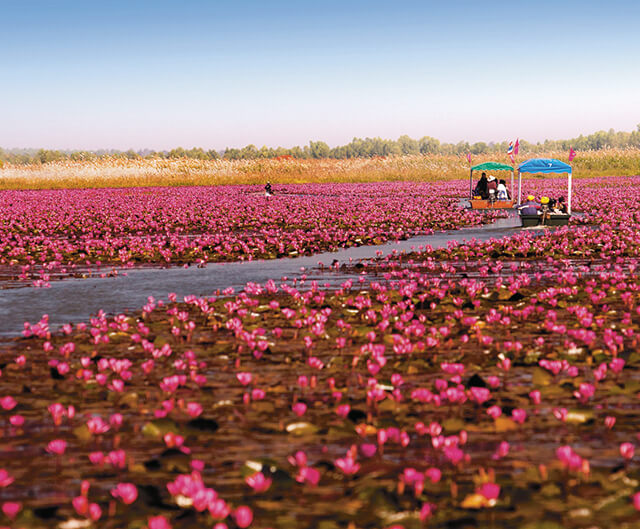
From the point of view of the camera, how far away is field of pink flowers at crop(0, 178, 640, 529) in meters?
4.67

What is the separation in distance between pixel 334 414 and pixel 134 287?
8971 millimetres

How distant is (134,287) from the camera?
14719mm

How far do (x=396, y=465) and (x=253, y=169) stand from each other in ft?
255

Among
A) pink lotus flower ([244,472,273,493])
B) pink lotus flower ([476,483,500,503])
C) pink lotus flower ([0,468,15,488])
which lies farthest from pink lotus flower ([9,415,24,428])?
pink lotus flower ([476,483,500,503])

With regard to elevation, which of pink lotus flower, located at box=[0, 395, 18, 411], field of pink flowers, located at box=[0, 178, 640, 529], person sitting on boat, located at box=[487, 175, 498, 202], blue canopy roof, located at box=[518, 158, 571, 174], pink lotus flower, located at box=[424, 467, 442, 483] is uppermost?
blue canopy roof, located at box=[518, 158, 571, 174]

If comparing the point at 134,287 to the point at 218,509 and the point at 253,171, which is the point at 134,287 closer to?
the point at 218,509

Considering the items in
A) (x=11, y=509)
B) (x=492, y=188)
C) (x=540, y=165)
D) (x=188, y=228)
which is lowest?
(x=188, y=228)

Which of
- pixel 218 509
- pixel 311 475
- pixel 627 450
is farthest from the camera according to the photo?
pixel 627 450

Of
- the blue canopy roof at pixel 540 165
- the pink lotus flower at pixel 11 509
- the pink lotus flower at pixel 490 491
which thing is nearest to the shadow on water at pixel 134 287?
the pink lotus flower at pixel 11 509

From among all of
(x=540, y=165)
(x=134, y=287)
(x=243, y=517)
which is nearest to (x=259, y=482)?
(x=243, y=517)

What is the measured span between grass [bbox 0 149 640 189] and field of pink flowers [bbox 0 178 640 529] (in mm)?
59739

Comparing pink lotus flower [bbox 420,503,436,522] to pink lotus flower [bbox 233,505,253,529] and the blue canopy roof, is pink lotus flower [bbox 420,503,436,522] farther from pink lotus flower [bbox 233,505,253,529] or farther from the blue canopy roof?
the blue canopy roof

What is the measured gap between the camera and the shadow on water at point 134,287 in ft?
39.2

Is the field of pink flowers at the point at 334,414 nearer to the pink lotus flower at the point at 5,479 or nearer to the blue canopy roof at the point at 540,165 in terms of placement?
the pink lotus flower at the point at 5,479
